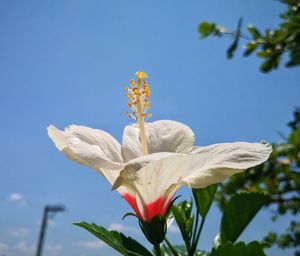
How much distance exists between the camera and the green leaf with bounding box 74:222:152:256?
86 centimetres

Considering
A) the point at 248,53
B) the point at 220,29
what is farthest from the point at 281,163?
the point at 220,29

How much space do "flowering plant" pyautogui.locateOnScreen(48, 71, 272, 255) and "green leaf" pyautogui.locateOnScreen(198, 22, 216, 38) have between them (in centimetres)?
197

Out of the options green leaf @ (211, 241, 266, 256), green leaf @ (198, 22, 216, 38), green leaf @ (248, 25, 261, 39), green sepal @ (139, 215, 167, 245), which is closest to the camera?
green leaf @ (211, 241, 266, 256)

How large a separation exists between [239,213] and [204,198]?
88 mm

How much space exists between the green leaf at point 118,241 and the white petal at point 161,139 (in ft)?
0.69

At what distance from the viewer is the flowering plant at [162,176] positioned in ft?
2.70

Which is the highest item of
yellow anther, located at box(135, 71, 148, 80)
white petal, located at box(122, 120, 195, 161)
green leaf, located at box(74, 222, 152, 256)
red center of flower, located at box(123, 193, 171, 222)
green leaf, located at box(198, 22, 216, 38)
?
green leaf, located at box(198, 22, 216, 38)

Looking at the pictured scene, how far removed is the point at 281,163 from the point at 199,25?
124 cm

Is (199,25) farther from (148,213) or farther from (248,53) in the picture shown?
(148,213)

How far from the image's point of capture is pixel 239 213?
0.92 metres

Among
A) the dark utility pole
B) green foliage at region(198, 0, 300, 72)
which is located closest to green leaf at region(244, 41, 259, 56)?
green foliage at region(198, 0, 300, 72)

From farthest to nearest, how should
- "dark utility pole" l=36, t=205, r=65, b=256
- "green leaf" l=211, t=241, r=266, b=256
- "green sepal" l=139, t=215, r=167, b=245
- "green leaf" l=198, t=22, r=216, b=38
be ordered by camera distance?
1. "dark utility pole" l=36, t=205, r=65, b=256
2. "green leaf" l=198, t=22, r=216, b=38
3. "green sepal" l=139, t=215, r=167, b=245
4. "green leaf" l=211, t=241, r=266, b=256

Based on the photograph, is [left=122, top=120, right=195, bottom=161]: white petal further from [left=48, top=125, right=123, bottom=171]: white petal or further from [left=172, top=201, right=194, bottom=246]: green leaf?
[left=172, top=201, right=194, bottom=246]: green leaf

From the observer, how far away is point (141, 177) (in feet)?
2.75
